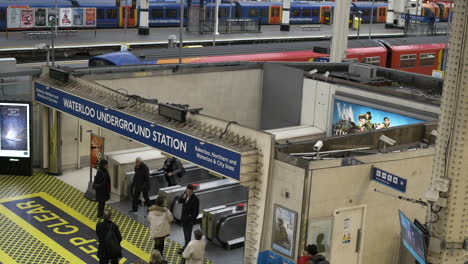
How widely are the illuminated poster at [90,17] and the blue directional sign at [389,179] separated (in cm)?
3268

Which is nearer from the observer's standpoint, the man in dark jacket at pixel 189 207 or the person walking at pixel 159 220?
the person walking at pixel 159 220

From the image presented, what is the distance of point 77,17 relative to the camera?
1630 inches

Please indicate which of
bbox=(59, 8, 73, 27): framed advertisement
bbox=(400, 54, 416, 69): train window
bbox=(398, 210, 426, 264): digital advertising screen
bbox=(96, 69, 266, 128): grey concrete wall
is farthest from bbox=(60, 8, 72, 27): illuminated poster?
bbox=(398, 210, 426, 264): digital advertising screen

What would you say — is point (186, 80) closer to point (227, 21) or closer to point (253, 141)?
point (253, 141)

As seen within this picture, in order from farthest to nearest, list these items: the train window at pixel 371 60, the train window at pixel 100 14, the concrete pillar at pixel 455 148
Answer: the train window at pixel 100 14 < the train window at pixel 371 60 < the concrete pillar at pixel 455 148

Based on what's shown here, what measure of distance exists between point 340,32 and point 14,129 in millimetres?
11719

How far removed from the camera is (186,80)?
2069cm

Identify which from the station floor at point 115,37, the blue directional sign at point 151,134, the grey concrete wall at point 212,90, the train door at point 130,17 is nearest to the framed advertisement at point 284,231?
the blue directional sign at point 151,134

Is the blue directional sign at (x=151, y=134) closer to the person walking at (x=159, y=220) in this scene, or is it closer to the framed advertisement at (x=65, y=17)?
the person walking at (x=159, y=220)

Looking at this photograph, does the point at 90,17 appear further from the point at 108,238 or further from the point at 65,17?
the point at 108,238

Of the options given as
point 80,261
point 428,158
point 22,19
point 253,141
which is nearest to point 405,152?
point 428,158

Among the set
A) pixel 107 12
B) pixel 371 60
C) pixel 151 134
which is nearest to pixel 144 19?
pixel 107 12

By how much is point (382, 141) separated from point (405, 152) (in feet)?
4.44

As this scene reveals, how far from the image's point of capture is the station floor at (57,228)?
14.1 metres
